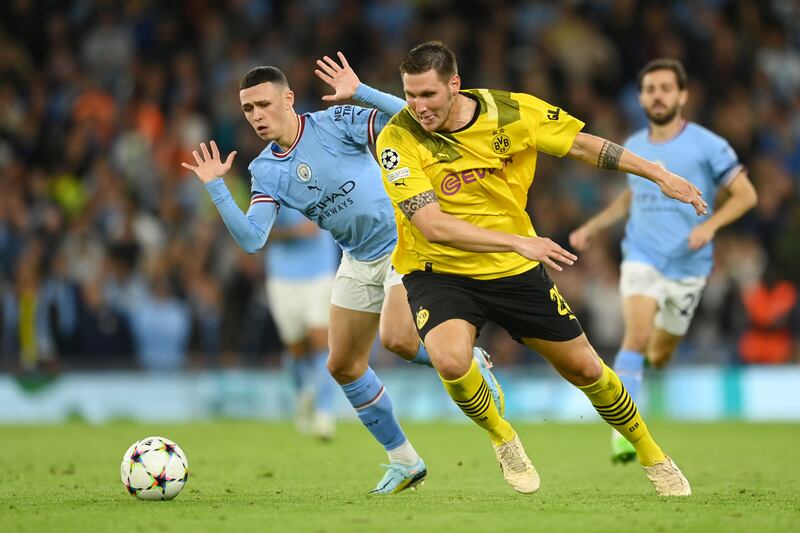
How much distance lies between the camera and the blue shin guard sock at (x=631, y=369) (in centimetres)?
993

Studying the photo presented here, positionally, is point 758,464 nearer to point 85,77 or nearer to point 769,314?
point 769,314

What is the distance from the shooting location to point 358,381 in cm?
834

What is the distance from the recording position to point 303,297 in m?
13.4

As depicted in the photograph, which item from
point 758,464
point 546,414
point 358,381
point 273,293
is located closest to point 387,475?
point 358,381

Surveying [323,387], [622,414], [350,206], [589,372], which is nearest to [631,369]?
[622,414]

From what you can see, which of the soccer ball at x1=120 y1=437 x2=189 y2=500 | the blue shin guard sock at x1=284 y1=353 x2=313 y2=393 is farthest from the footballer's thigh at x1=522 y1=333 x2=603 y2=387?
the blue shin guard sock at x1=284 y1=353 x2=313 y2=393

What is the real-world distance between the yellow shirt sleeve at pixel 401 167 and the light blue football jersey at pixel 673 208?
3.32 m

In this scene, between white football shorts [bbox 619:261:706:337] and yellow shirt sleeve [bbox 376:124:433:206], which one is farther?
white football shorts [bbox 619:261:706:337]

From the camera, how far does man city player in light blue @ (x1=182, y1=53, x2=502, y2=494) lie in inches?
319

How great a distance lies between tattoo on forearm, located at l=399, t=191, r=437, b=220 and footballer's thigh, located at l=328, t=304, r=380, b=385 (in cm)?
134

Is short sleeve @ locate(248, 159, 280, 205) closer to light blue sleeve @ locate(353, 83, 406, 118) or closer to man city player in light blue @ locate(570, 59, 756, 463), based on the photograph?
light blue sleeve @ locate(353, 83, 406, 118)

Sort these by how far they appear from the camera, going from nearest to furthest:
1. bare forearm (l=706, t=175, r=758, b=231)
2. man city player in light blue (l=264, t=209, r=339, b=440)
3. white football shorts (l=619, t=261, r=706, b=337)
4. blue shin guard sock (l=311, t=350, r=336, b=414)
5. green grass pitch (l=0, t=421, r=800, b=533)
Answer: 1. green grass pitch (l=0, t=421, r=800, b=533)
2. bare forearm (l=706, t=175, r=758, b=231)
3. white football shorts (l=619, t=261, r=706, b=337)
4. blue shin guard sock (l=311, t=350, r=336, b=414)
5. man city player in light blue (l=264, t=209, r=339, b=440)

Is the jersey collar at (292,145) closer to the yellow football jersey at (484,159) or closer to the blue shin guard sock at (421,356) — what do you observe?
the yellow football jersey at (484,159)

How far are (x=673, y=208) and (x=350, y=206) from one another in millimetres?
3117
